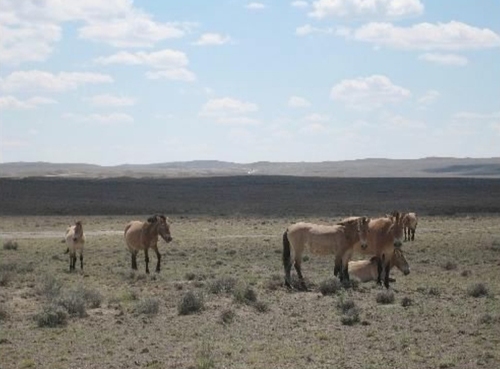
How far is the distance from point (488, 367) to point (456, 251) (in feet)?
59.6

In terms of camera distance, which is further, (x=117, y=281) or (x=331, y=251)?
(x=117, y=281)

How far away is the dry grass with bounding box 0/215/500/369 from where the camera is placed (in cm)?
1120

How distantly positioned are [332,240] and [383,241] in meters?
1.31

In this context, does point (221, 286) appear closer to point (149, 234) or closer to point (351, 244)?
point (351, 244)

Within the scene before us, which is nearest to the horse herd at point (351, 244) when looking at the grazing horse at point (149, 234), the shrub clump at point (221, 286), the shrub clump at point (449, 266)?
Result: the shrub clump at point (221, 286)

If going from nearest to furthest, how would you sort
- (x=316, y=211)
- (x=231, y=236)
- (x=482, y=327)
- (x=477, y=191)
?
(x=482, y=327), (x=231, y=236), (x=316, y=211), (x=477, y=191)

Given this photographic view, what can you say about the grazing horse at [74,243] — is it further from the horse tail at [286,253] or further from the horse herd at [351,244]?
the horse herd at [351,244]

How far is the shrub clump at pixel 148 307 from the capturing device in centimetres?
1440

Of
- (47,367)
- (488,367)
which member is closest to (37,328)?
(47,367)

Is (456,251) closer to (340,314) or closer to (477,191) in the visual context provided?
(340,314)

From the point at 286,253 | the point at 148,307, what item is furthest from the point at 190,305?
the point at 286,253

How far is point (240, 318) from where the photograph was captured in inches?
553

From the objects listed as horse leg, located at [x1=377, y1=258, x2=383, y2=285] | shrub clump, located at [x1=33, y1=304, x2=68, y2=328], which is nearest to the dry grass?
shrub clump, located at [x1=33, y1=304, x2=68, y2=328]

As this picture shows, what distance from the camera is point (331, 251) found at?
17984 mm
